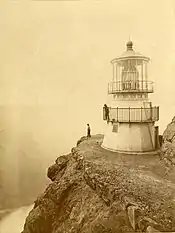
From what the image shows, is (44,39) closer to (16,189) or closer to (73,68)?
(73,68)

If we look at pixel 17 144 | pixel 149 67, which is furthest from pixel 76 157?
pixel 149 67

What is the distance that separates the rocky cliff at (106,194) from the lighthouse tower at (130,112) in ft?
0.38

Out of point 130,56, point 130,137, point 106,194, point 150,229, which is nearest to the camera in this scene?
point 150,229

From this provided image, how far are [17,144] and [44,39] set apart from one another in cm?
92

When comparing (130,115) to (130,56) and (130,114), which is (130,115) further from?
(130,56)

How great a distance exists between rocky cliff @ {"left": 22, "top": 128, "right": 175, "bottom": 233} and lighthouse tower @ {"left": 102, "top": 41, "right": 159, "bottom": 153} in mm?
116

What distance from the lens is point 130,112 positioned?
228 cm

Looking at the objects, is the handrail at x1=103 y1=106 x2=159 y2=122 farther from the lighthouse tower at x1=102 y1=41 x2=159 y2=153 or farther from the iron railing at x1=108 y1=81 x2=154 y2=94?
the iron railing at x1=108 y1=81 x2=154 y2=94

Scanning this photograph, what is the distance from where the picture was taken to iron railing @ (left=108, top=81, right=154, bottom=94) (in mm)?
2132

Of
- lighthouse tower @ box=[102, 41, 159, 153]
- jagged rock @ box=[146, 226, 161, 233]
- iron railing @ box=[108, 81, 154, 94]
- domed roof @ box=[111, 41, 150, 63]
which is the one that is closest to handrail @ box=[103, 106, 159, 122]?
lighthouse tower @ box=[102, 41, 159, 153]

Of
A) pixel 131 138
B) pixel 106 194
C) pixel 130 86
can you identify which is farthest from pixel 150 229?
pixel 130 86

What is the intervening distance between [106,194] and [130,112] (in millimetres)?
961

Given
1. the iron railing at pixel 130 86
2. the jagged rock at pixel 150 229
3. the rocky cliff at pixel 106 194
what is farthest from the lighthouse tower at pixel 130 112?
the jagged rock at pixel 150 229

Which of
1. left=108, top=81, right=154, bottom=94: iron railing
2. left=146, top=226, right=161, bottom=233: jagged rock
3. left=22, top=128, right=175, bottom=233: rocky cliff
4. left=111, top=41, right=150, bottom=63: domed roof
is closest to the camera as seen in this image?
left=146, top=226, right=161, bottom=233: jagged rock
